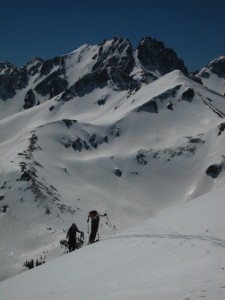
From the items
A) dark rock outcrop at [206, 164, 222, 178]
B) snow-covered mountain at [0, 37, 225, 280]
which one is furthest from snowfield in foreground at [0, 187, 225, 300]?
dark rock outcrop at [206, 164, 222, 178]

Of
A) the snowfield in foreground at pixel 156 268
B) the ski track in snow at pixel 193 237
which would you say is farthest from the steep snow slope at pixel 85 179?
the ski track in snow at pixel 193 237

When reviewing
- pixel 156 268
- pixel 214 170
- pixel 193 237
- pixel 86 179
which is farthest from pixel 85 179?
pixel 156 268

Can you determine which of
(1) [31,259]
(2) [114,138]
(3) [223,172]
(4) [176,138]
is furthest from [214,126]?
(1) [31,259]

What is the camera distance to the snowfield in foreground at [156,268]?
878 cm

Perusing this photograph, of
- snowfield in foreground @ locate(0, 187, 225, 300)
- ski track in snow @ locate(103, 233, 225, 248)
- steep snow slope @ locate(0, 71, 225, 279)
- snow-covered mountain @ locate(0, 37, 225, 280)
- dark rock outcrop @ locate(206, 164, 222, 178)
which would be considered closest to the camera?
snowfield in foreground @ locate(0, 187, 225, 300)

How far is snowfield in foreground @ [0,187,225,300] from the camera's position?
8.78 metres

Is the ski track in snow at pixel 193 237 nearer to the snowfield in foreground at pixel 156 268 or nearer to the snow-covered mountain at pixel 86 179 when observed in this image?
the snowfield in foreground at pixel 156 268

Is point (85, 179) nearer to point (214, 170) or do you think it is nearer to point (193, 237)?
point (214, 170)

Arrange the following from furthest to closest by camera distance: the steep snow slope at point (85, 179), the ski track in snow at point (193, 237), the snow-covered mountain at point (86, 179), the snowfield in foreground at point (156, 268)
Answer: the steep snow slope at point (85, 179) < the snow-covered mountain at point (86, 179) < the ski track in snow at point (193, 237) < the snowfield in foreground at point (156, 268)

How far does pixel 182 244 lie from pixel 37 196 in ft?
350

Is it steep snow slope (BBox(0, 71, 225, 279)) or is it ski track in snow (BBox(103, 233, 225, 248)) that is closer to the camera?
ski track in snow (BBox(103, 233, 225, 248))

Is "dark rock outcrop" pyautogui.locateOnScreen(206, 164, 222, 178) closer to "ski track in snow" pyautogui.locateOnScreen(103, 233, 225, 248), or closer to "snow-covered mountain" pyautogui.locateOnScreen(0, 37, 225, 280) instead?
"snow-covered mountain" pyautogui.locateOnScreen(0, 37, 225, 280)

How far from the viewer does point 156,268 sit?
10789 millimetres

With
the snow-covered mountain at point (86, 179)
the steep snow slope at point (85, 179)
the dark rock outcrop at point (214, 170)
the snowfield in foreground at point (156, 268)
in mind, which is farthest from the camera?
the dark rock outcrop at point (214, 170)
